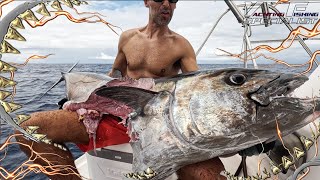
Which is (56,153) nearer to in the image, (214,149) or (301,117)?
(214,149)

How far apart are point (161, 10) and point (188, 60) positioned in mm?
547

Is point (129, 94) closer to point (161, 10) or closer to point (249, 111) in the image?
point (249, 111)

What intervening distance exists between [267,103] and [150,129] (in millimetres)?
681

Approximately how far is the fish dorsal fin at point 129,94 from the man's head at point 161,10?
1398 mm

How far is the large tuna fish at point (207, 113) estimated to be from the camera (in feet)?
5.71

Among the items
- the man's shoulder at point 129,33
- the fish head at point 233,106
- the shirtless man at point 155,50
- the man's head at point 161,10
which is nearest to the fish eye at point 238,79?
the fish head at point 233,106

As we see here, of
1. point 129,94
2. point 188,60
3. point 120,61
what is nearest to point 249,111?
point 129,94

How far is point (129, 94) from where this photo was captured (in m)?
1.85

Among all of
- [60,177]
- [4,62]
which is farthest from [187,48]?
[4,62]

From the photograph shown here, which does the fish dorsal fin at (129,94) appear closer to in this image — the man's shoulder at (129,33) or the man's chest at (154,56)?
the man's chest at (154,56)

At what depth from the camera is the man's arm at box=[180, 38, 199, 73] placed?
Result: 3.11 m

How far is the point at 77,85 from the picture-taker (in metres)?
2.57

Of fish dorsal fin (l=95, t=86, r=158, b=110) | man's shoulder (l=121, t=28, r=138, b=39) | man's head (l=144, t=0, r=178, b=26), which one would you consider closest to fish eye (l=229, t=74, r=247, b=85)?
fish dorsal fin (l=95, t=86, r=158, b=110)

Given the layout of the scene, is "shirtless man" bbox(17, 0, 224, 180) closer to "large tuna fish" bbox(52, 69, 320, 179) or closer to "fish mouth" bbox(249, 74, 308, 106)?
"large tuna fish" bbox(52, 69, 320, 179)
